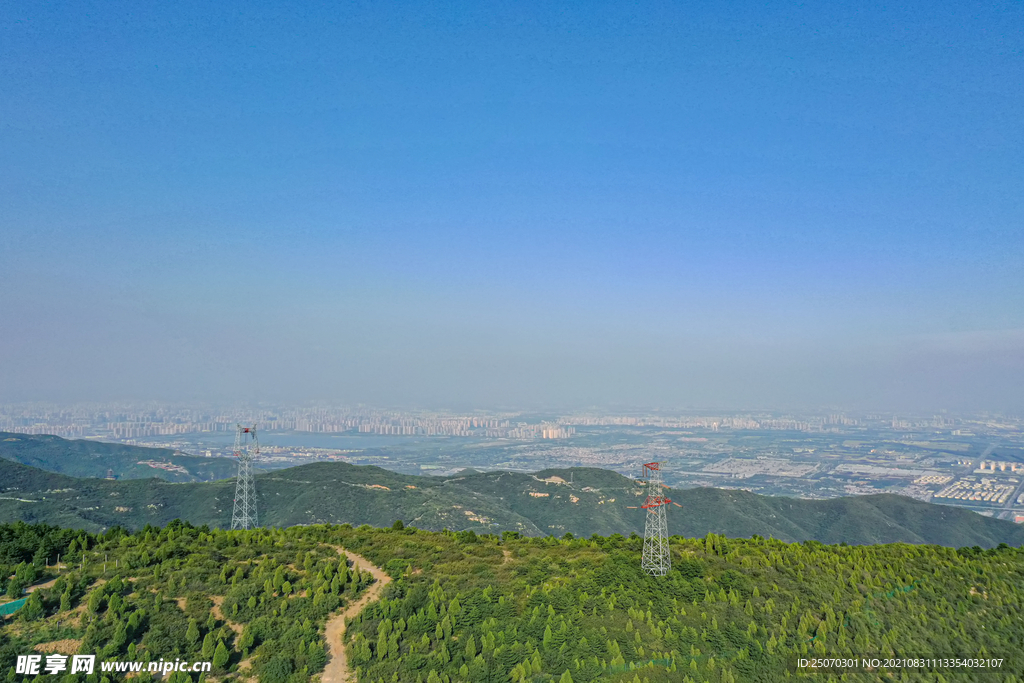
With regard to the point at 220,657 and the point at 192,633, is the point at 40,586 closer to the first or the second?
the point at 192,633

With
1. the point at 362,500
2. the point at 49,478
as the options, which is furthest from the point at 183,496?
the point at 362,500

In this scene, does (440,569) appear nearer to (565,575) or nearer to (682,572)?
(565,575)

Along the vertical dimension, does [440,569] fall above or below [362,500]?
above

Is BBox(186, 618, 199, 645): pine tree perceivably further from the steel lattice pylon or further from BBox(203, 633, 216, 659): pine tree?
the steel lattice pylon

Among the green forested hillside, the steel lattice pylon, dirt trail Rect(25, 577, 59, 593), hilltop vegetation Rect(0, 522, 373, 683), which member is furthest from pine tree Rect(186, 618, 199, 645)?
the green forested hillside

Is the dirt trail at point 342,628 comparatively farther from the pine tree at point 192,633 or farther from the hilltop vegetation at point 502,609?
the pine tree at point 192,633

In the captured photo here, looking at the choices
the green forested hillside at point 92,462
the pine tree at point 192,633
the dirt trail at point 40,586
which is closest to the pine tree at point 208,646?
the pine tree at point 192,633
